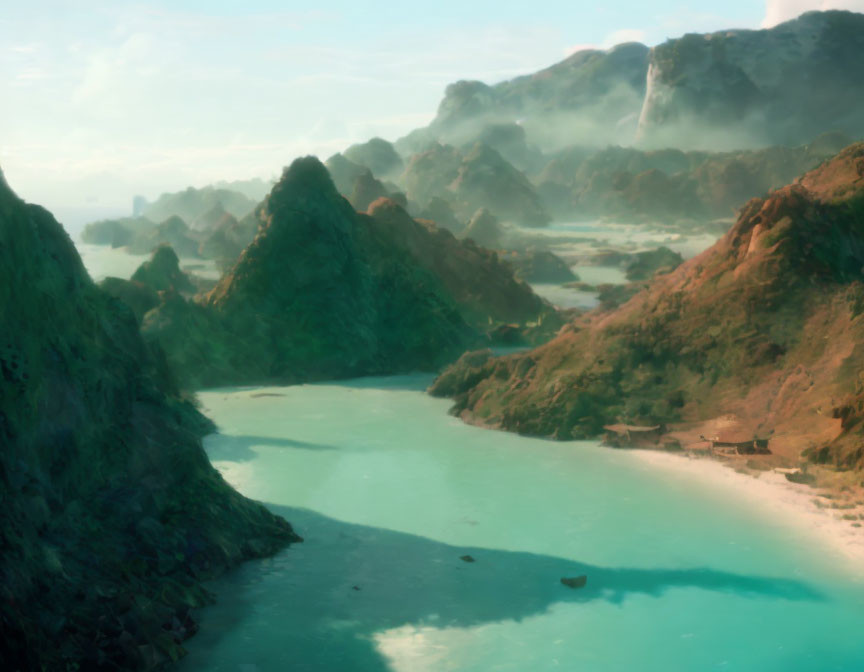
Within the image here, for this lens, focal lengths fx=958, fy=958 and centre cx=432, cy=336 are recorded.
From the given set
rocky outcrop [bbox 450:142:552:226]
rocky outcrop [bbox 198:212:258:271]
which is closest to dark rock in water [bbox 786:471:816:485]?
rocky outcrop [bbox 198:212:258:271]

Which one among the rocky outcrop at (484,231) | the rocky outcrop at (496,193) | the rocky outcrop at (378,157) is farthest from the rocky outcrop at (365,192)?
the rocky outcrop at (378,157)

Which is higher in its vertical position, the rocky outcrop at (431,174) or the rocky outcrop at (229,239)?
the rocky outcrop at (431,174)

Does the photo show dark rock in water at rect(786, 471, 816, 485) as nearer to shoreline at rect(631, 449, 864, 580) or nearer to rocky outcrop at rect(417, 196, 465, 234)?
shoreline at rect(631, 449, 864, 580)

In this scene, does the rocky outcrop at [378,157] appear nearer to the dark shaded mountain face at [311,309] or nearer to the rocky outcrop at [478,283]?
the rocky outcrop at [478,283]

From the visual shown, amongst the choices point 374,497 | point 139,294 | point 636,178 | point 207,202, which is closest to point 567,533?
point 374,497

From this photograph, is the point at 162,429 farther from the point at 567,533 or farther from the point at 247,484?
the point at 567,533
